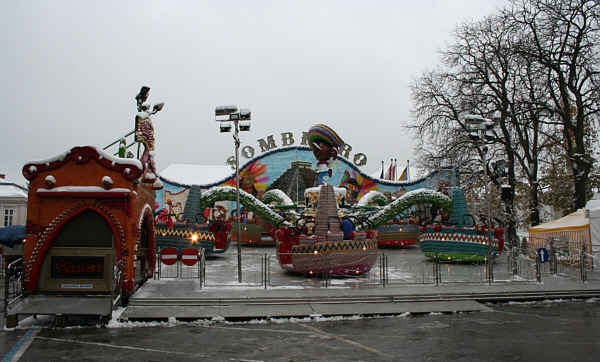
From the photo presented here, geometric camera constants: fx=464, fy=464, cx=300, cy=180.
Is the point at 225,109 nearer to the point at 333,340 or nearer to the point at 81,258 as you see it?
the point at 81,258

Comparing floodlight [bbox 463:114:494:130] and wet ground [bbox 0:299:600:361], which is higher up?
floodlight [bbox 463:114:494:130]

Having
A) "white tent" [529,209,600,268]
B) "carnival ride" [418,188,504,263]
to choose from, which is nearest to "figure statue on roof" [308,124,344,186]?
"carnival ride" [418,188,504,263]

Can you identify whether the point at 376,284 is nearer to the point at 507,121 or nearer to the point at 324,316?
the point at 324,316

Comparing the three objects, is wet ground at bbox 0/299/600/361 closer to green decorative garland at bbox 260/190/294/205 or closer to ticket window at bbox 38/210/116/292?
ticket window at bbox 38/210/116/292

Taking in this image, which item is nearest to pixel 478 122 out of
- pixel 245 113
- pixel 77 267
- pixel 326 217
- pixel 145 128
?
pixel 326 217

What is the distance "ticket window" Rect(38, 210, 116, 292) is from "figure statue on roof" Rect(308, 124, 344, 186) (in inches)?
380

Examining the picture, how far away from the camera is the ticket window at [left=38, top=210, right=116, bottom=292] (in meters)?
10.5

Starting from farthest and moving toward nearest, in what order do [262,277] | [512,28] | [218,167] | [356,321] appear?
[218,167] → [512,28] → [262,277] → [356,321]

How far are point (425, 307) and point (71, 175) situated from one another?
29.3 ft

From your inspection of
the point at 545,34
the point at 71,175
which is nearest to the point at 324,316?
the point at 71,175

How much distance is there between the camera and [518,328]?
9.15 metres

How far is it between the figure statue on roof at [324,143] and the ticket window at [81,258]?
966cm

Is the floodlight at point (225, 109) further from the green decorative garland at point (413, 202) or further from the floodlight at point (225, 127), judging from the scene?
the green decorative garland at point (413, 202)

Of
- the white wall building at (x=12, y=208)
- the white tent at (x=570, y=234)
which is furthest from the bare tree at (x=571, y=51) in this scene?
the white wall building at (x=12, y=208)
